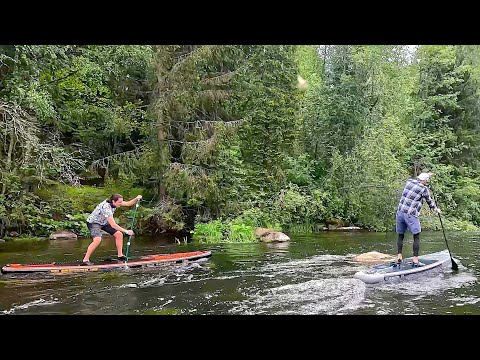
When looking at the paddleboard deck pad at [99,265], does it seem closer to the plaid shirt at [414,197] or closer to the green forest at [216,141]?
the green forest at [216,141]

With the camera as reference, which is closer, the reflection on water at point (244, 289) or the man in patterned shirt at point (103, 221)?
the reflection on water at point (244, 289)

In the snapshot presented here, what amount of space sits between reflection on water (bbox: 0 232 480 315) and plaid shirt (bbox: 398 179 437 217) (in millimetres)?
1090

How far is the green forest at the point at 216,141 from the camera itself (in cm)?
1438

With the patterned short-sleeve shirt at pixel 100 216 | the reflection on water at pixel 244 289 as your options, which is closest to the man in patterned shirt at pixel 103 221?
the patterned short-sleeve shirt at pixel 100 216

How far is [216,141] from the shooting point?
16.0 metres

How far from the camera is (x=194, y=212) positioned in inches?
669

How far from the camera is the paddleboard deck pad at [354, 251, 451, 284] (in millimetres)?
7483

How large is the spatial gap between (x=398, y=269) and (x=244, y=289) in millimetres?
2548

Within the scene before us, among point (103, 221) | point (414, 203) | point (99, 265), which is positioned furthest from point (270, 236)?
point (414, 203)

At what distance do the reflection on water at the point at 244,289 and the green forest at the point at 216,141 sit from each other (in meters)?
4.09

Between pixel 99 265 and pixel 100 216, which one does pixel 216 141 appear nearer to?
pixel 100 216

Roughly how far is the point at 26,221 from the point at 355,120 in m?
13.6

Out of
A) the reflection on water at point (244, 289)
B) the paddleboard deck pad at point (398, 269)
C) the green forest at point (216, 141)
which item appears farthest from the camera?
the green forest at point (216, 141)
